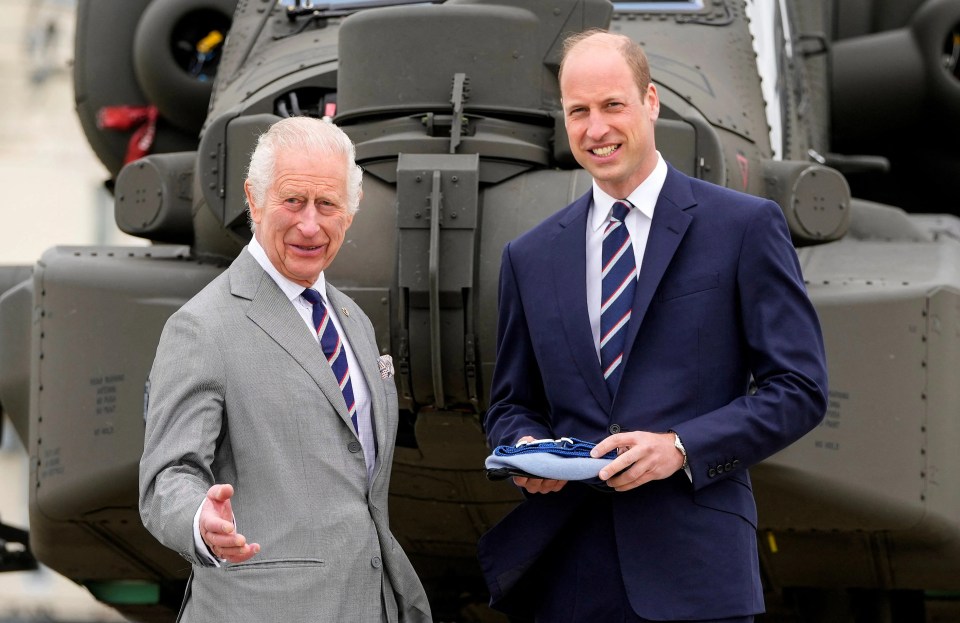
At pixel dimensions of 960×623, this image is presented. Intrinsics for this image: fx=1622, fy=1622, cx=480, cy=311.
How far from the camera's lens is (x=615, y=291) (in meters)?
2.92

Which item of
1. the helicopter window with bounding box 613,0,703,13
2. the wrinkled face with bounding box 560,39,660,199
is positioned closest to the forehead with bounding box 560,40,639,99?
the wrinkled face with bounding box 560,39,660,199

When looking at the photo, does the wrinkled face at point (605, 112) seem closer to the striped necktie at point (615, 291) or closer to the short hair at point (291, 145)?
the striped necktie at point (615, 291)

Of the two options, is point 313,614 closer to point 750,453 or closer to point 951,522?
point 750,453

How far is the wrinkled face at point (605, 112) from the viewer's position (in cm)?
287

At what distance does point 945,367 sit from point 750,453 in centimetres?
190

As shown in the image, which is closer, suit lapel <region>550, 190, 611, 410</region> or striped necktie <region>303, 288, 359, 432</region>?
striped necktie <region>303, 288, 359, 432</region>

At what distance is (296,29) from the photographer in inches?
226

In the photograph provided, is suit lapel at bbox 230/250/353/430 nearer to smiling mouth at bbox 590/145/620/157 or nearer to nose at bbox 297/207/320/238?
nose at bbox 297/207/320/238

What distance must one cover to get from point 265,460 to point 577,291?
0.66 meters

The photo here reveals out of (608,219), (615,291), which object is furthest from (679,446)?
(608,219)

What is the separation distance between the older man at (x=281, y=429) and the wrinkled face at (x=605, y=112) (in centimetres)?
42

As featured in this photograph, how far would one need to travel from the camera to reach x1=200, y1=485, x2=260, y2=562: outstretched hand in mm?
2428

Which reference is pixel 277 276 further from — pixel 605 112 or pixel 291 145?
pixel 605 112

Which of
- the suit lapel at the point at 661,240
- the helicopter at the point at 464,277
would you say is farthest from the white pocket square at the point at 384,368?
the helicopter at the point at 464,277
